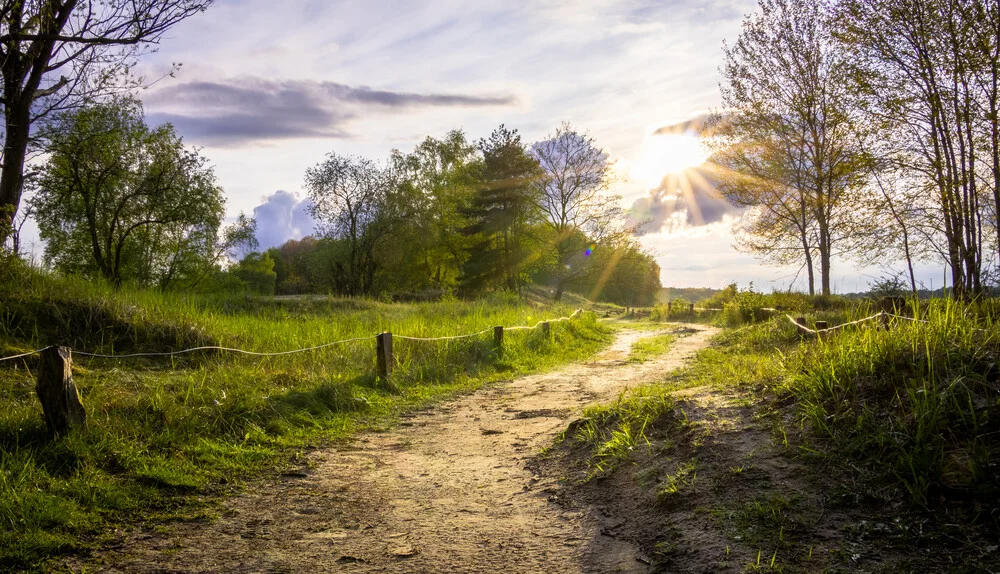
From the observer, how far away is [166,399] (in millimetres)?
5902

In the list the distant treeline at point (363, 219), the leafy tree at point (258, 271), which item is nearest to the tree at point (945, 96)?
the distant treeline at point (363, 219)

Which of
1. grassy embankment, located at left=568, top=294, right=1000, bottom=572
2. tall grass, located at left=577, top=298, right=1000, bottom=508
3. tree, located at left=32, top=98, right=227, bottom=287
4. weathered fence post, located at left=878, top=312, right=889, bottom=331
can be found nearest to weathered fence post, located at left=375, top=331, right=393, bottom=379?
tall grass, located at left=577, top=298, right=1000, bottom=508

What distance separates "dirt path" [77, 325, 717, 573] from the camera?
3356mm

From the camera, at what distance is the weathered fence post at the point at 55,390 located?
4711 millimetres

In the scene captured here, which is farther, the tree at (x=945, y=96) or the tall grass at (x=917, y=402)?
the tree at (x=945, y=96)

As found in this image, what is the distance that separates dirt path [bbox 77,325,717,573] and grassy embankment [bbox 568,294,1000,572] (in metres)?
0.71

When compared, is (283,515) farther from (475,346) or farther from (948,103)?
(948,103)

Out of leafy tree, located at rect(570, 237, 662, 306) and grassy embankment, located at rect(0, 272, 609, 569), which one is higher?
leafy tree, located at rect(570, 237, 662, 306)

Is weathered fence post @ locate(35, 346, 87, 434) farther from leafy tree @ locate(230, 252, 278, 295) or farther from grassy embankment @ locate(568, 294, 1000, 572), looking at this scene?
leafy tree @ locate(230, 252, 278, 295)

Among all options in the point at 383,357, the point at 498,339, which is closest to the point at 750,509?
the point at 383,357

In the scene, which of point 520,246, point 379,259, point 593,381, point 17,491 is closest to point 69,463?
point 17,491

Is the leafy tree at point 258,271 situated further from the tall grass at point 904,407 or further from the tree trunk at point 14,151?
the tall grass at point 904,407

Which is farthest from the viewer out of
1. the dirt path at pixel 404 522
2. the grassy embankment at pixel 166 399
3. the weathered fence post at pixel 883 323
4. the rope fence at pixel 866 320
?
the weathered fence post at pixel 883 323

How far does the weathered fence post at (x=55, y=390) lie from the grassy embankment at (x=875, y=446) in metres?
4.37
